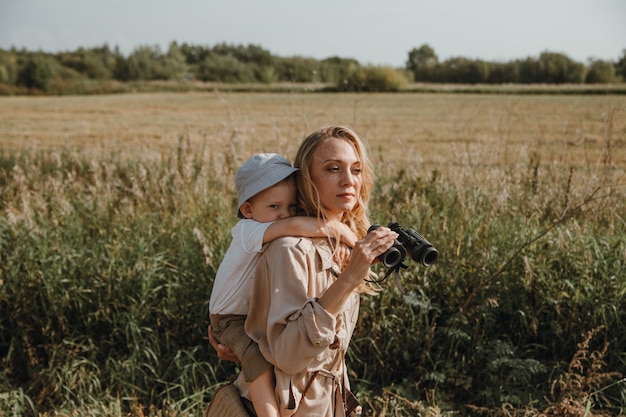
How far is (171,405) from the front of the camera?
356 centimetres

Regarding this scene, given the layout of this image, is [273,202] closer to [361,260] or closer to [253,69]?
[361,260]

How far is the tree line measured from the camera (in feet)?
139

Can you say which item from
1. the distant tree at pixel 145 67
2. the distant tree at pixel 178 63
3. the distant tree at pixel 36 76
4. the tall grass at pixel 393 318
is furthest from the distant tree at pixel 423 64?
the tall grass at pixel 393 318

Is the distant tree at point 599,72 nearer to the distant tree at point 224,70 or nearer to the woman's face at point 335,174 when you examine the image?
the distant tree at point 224,70

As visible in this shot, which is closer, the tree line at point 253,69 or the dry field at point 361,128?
the dry field at point 361,128

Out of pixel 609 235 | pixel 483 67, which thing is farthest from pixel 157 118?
pixel 483 67

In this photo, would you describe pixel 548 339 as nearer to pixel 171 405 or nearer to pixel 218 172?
pixel 171 405

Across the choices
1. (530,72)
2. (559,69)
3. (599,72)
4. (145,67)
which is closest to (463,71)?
(530,72)

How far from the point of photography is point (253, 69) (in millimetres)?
58938

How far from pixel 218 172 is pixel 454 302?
2.43 metres

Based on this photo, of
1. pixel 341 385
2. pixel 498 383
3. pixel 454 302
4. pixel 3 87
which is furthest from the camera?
pixel 3 87

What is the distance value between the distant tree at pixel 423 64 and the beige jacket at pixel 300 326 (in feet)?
180

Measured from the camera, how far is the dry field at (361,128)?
19.7ft

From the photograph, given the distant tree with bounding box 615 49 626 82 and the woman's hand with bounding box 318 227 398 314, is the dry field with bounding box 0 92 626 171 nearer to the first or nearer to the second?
the woman's hand with bounding box 318 227 398 314
